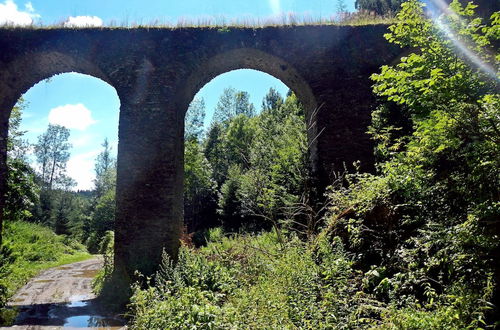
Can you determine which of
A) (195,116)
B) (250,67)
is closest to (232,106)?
(195,116)

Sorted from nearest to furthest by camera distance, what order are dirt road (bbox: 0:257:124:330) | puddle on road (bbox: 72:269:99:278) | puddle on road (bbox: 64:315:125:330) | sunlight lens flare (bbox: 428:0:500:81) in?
sunlight lens flare (bbox: 428:0:500:81), puddle on road (bbox: 64:315:125:330), dirt road (bbox: 0:257:124:330), puddle on road (bbox: 72:269:99:278)

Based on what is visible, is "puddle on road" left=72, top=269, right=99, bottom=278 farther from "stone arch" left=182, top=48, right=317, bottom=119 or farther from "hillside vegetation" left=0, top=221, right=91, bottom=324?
"stone arch" left=182, top=48, right=317, bottom=119

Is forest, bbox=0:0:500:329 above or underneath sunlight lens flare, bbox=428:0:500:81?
underneath

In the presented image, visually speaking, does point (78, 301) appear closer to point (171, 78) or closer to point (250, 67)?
point (171, 78)

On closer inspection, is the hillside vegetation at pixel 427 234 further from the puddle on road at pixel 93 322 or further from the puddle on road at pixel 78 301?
the puddle on road at pixel 78 301

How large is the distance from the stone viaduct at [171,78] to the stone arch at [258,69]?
0.13 feet

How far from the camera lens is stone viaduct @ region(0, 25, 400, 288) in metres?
9.77

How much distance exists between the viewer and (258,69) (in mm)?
11172

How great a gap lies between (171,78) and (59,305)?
5.96 meters

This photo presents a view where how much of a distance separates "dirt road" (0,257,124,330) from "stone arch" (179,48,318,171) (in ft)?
17.6

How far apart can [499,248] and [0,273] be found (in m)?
11.1

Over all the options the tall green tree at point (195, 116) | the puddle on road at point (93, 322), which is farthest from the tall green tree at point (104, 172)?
the puddle on road at point (93, 322)

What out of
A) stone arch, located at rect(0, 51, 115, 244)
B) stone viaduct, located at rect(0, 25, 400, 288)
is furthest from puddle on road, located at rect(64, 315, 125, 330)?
stone arch, located at rect(0, 51, 115, 244)

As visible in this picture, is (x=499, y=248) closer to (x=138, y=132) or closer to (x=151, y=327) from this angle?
(x=151, y=327)
